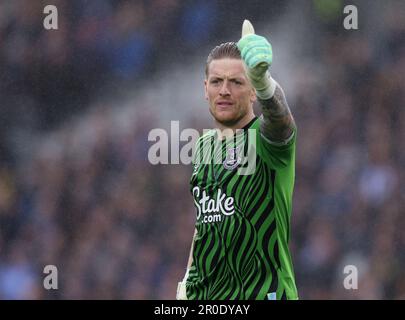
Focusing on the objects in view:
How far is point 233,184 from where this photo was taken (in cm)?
501

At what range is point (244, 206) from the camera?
495cm

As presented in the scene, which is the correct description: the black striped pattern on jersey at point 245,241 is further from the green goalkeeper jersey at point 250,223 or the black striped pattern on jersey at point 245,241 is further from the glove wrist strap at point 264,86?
the glove wrist strap at point 264,86

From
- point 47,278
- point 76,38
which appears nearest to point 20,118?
point 76,38

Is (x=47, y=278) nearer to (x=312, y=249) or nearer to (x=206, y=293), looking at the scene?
(x=312, y=249)

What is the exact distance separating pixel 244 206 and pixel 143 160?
173 inches

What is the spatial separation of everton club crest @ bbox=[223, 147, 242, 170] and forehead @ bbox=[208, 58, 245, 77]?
0.41 metres

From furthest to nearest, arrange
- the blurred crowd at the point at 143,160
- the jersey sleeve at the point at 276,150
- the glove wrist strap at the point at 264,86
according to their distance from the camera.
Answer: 1. the blurred crowd at the point at 143,160
2. the jersey sleeve at the point at 276,150
3. the glove wrist strap at the point at 264,86

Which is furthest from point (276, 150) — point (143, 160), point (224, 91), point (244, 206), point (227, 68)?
point (143, 160)

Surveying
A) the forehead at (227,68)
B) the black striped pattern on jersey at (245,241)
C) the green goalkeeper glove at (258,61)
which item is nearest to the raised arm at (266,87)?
the green goalkeeper glove at (258,61)

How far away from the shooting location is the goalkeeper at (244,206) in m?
4.92

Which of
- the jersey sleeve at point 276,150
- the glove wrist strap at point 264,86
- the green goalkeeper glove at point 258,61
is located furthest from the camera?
the jersey sleeve at point 276,150

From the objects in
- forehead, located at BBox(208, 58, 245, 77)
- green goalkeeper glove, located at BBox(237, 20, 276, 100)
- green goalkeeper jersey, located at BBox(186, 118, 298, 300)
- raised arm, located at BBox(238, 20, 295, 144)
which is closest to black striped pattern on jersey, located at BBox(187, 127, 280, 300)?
green goalkeeper jersey, located at BBox(186, 118, 298, 300)

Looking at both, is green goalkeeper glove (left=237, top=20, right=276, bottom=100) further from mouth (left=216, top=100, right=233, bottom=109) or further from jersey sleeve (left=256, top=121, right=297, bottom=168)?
mouth (left=216, top=100, right=233, bottom=109)
